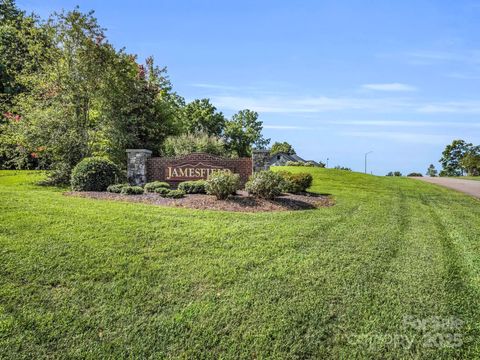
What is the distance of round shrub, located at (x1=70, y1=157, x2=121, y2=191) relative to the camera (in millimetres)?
10930

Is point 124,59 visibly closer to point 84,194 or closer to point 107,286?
point 84,194

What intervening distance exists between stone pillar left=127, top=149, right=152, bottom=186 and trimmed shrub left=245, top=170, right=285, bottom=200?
476cm

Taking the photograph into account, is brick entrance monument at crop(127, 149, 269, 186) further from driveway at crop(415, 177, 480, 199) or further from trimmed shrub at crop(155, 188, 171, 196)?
driveway at crop(415, 177, 480, 199)

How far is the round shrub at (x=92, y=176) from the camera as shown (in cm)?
1093

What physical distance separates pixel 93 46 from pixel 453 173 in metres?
55.5

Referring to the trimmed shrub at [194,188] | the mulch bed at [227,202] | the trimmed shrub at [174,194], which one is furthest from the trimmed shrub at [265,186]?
the trimmed shrub at [174,194]

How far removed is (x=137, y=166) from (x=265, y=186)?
5.54 m

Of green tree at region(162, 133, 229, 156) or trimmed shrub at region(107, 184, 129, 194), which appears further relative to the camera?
green tree at region(162, 133, 229, 156)

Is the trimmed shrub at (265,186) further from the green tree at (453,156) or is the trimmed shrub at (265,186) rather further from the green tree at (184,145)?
the green tree at (453,156)

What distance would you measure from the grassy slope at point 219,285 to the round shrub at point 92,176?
3751 millimetres

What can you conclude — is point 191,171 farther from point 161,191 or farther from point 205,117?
point 205,117

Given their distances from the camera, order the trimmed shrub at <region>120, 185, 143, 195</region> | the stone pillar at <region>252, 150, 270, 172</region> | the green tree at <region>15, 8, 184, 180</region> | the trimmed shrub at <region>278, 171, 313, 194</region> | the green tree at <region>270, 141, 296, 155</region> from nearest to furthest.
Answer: the trimmed shrub at <region>120, 185, 143, 195</region> < the trimmed shrub at <region>278, 171, 313, 194</region> < the stone pillar at <region>252, 150, 270, 172</region> < the green tree at <region>15, 8, 184, 180</region> < the green tree at <region>270, 141, 296, 155</region>

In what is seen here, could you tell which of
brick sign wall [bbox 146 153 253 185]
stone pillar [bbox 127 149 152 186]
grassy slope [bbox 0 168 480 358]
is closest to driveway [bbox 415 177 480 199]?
brick sign wall [bbox 146 153 253 185]

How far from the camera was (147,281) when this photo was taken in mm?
4637
